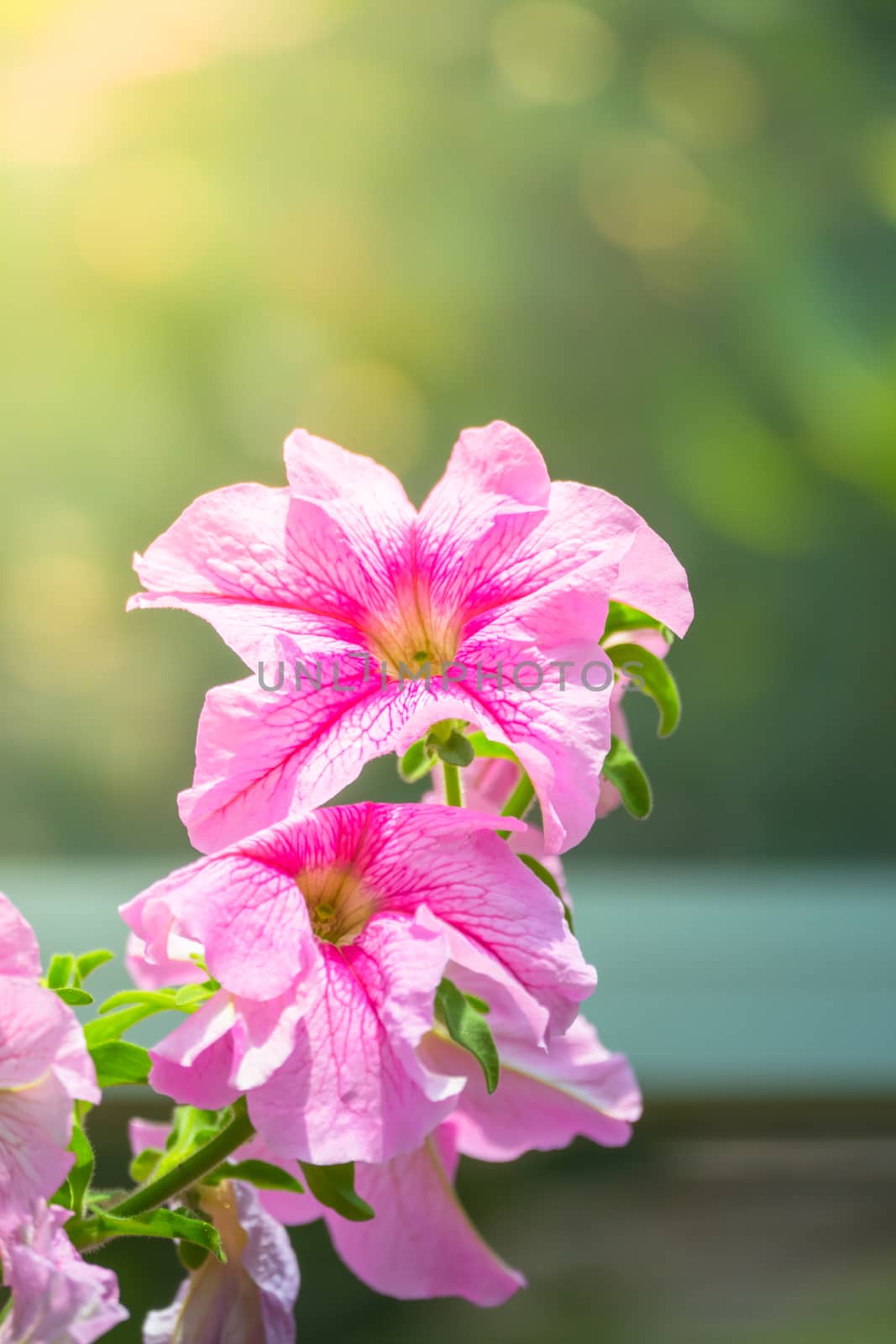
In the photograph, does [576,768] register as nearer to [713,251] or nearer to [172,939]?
[172,939]

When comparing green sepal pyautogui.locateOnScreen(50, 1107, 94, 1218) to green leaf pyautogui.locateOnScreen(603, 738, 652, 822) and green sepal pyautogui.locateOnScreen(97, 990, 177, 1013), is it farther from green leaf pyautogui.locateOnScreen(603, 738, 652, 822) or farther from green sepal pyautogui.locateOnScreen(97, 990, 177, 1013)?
green leaf pyautogui.locateOnScreen(603, 738, 652, 822)

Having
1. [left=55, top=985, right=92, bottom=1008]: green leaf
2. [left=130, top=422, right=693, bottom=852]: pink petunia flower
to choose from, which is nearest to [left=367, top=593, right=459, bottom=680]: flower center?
[left=130, top=422, right=693, bottom=852]: pink petunia flower

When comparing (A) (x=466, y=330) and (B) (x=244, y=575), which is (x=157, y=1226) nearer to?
(B) (x=244, y=575)

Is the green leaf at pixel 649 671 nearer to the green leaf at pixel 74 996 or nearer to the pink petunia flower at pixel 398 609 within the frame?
the pink petunia flower at pixel 398 609

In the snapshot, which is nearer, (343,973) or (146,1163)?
(343,973)

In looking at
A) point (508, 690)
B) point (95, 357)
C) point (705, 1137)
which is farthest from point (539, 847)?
point (95, 357)

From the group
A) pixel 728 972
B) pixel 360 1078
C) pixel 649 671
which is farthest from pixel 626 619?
pixel 728 972

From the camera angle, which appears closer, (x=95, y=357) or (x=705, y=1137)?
(x=705, y=1137)
